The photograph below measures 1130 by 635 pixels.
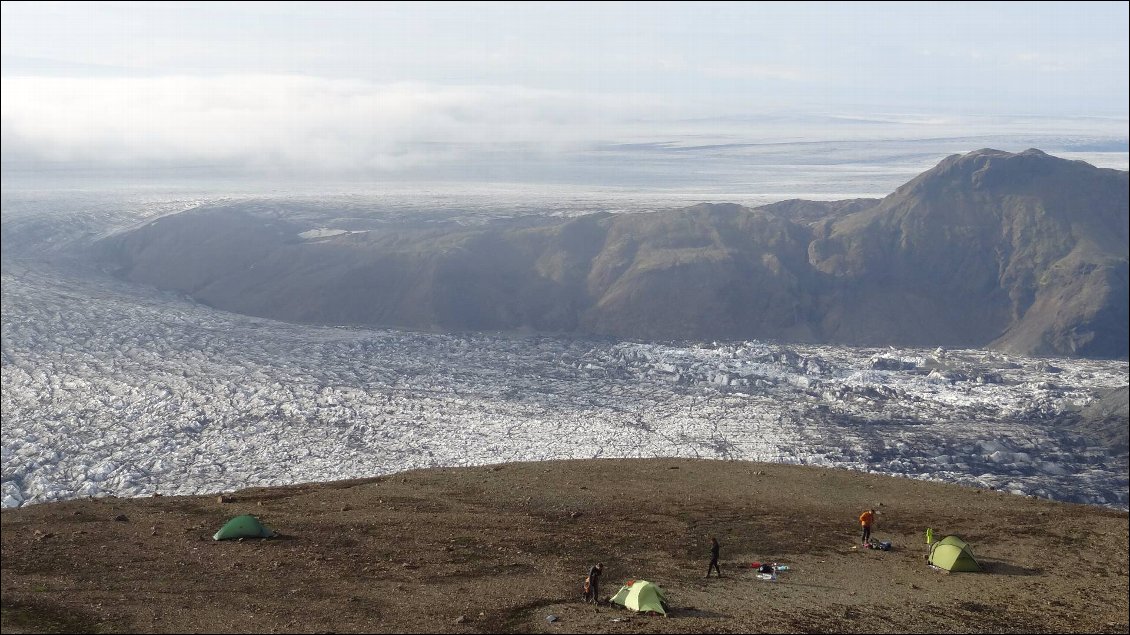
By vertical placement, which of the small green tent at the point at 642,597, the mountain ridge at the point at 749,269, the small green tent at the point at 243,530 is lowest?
the mountain ridge at the point at 749,269

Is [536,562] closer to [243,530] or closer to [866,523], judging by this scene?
[243,530]

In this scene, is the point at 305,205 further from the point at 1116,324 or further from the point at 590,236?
the point at 1116,324

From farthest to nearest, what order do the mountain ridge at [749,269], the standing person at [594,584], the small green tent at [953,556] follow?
1. the mountain ridge at [749,269]
2. the small green tent at [953,556]
3. the standing person at [594,584]

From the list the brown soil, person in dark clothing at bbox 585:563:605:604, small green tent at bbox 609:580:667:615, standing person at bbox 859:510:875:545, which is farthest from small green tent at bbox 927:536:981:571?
person in dark clothing at bbox 585:563:605:604

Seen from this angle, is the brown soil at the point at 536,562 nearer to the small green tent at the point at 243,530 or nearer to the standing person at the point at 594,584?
the small green tent at the point at 243,530

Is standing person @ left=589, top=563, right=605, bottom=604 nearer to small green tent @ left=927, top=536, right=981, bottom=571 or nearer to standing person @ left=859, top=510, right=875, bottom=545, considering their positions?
standing person @ left=859, top=510, right=875, bottom=545

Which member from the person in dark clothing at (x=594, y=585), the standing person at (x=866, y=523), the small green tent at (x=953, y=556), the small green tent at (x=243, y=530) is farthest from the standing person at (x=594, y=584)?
the small green tent at (x=953, y=556)
